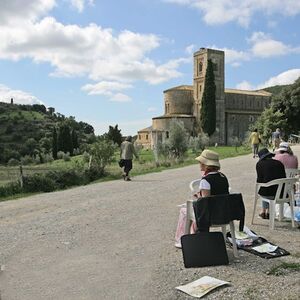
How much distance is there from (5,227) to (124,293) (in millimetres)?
4634

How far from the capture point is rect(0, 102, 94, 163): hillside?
98.1 m

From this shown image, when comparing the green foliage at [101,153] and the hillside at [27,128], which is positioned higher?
the hillside at [27,128]

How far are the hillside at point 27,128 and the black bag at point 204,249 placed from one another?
72638mm

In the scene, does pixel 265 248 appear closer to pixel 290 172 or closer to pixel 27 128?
pixel 290 172

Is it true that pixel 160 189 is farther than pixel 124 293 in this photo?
Yes

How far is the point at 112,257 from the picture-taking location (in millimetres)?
6473

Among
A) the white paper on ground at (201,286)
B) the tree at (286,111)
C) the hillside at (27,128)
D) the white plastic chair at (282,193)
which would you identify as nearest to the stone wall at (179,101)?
the hillside at (27,128)

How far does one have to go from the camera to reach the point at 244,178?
648 inches

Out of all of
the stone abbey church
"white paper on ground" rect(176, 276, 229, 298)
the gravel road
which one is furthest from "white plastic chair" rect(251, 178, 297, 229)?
the stone abbey church

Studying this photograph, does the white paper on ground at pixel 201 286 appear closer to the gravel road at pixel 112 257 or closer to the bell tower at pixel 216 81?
the gravel road at pixel 112 257

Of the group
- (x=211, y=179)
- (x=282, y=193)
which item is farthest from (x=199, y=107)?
(x=211, y=179)

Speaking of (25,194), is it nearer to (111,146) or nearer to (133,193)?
(133,193)

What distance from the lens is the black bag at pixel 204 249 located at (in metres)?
5.92

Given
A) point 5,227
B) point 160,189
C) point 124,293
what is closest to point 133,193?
point 160,189
